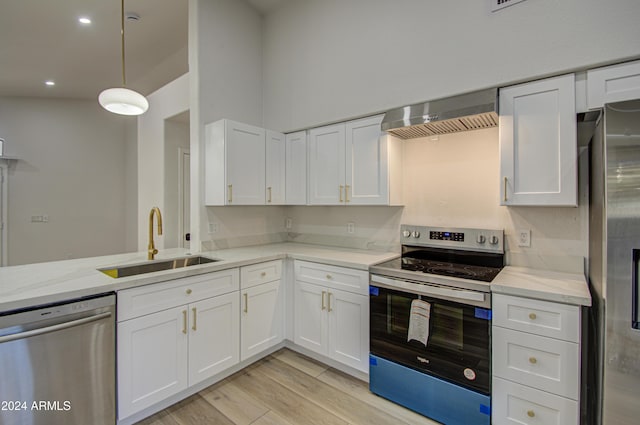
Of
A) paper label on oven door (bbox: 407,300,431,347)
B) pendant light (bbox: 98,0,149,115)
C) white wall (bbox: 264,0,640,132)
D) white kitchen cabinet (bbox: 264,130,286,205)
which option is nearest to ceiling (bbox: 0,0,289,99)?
white wall (bbox: 264,0,640,132)

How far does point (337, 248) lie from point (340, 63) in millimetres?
1885

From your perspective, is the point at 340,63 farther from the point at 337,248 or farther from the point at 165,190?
the point at 165,190

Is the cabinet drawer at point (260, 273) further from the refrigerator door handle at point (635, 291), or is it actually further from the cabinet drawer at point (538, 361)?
the refrigerator door handle at point (635, 291)

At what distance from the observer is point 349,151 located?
2.77 metres

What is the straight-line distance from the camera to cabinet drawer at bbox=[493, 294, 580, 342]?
1494 mm

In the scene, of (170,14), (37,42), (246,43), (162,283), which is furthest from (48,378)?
(37,42)

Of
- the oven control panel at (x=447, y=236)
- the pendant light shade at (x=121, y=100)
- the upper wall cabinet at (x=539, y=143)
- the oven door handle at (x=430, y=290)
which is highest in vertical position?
the pendant light shade at (x=121, y=100)

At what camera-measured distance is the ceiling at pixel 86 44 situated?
3.09m

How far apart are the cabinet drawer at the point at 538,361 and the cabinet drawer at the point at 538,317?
0.12 ft

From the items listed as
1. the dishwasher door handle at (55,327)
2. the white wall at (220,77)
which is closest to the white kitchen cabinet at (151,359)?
the dishwasher door handle at (55,327)

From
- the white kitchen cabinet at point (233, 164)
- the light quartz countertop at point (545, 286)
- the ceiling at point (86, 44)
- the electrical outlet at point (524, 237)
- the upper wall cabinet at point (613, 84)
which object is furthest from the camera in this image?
the ceiling at point (86, 44)

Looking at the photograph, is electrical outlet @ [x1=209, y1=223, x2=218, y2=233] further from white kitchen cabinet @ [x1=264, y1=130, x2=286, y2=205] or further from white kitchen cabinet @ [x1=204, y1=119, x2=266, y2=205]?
white kitchen cabinet @ [x1=264, y1=130, x2=286, y2=205]

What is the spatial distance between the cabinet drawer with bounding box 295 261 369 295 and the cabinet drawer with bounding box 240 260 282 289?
0.19m

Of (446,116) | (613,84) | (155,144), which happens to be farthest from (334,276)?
(155,144)
